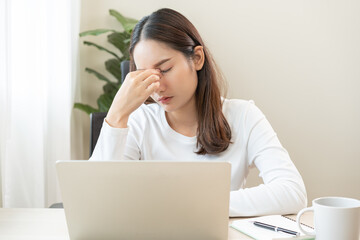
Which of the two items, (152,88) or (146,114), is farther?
(146,114)

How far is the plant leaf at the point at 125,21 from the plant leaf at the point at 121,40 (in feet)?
0.25

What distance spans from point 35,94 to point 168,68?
0.95 m

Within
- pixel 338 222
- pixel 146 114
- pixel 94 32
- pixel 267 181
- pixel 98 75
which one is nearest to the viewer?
pixel 338 222

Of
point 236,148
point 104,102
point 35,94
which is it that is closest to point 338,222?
point 236,148

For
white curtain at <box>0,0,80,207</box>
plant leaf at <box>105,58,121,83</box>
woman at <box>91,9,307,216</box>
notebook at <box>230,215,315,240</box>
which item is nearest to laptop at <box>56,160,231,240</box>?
notebook at <box>230,215,315,240</box>

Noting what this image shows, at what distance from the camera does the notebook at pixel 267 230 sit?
918 millimetres

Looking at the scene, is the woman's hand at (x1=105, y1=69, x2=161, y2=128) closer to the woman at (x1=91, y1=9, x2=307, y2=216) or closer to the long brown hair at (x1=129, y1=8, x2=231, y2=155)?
the woman at (x1=91, y1=9, x2=307, y2=216)

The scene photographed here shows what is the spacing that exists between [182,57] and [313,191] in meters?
1.71

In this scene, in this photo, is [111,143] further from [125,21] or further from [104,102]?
[125,21]

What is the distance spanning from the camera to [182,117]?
5.20ft

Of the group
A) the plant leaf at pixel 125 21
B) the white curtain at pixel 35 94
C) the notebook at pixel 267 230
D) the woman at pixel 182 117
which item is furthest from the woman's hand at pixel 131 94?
the plant leaf at pixel 125 21

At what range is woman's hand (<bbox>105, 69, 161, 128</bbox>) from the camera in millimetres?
1374

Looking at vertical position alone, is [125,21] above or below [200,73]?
above

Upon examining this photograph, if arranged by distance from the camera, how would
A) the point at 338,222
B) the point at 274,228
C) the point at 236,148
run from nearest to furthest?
the point at 338,222, the point at 274,228, the point at 236,148
